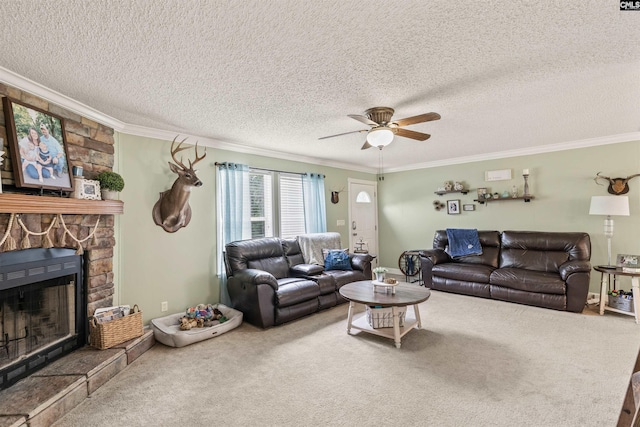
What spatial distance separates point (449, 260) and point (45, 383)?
5.45m

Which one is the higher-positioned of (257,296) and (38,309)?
(38,309)

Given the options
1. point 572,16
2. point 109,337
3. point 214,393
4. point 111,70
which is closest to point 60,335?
point 109,337

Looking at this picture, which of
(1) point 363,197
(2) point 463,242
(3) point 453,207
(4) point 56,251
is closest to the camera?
(4) point 56,251

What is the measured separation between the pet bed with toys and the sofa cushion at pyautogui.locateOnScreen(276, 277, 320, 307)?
0.58m

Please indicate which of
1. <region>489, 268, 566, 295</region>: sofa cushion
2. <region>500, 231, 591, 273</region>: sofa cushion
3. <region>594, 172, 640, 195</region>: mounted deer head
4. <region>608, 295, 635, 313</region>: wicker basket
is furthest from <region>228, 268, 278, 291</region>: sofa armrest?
<region>594, 172, 640, 195</region>: mounted deer head

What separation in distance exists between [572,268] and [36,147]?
5.92 m

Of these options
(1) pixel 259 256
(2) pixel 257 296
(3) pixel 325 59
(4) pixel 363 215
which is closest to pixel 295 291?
(2) pixel 257 296

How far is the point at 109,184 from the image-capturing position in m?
3.01

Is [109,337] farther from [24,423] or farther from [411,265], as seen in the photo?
[411,265]

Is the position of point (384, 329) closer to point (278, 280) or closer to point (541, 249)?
point (278, 280)

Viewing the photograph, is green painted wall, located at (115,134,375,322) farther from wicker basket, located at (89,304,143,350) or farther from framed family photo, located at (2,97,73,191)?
framed family photo, located at (2,97,73,191)

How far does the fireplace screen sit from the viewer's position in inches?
89.7

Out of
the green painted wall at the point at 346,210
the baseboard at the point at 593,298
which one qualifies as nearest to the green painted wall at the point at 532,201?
the green painted wall at the point at 346,210

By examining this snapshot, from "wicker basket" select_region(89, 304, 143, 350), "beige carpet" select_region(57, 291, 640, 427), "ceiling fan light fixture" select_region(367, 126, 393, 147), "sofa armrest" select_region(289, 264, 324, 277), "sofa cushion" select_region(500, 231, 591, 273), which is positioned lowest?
"beige carpet" select_region(57, 291, 640, 427)
